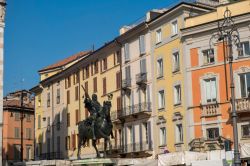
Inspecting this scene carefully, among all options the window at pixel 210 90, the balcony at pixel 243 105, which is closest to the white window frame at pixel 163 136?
the window at pixel 210 90

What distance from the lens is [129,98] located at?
48625 millimetres

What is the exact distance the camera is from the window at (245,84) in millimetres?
37312

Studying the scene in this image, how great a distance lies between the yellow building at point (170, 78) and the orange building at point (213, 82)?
2.75 ft

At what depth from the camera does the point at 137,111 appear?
46.3m

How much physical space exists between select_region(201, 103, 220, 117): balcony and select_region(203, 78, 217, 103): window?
46 cm

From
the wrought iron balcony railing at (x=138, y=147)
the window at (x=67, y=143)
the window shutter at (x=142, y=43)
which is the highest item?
the window shutter at (x=142, y=43)

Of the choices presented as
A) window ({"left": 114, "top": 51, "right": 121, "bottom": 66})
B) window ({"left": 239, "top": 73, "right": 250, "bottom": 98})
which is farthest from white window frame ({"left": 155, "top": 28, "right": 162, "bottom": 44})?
window ({"left": 239, "top": 73, "right": 250, "bottom": 98})

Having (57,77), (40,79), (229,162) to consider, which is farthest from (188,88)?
(40,79)

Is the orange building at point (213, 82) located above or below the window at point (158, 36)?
below

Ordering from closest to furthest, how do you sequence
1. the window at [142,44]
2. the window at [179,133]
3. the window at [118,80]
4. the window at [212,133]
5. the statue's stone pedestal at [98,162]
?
the statue's stone pedestal at [98,162] → the window at [212,133] → the window at [179,133] → the window at [142,44] → the window at [118,80]

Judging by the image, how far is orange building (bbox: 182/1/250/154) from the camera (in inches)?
1480

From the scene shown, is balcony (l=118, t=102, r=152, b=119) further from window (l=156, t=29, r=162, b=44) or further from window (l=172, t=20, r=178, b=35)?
window (l=172, t=20, r=178, b=35)

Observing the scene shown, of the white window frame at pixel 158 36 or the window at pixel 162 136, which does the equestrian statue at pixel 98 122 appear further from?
the white window frame at pixel 158 36

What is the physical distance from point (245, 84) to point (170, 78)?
7.43 metres
